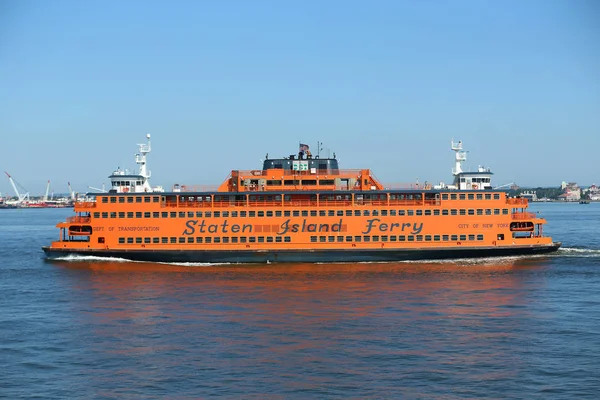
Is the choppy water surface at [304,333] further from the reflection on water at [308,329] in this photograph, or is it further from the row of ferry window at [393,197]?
the row of ferry window at [393,197]

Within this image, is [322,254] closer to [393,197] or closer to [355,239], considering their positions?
[355,239]

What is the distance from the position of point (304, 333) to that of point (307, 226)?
2246 cm

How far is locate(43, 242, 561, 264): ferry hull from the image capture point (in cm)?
5109

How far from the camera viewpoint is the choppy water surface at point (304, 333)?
2323 centimetres

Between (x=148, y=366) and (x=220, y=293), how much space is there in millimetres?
13530

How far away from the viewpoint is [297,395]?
22266 mm

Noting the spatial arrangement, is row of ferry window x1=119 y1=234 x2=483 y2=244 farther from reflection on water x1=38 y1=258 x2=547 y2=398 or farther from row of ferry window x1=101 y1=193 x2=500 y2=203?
reflection on water x1=38 y1=258 x2=547 y2=398

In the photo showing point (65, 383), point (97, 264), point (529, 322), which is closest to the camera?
point (65, 383)

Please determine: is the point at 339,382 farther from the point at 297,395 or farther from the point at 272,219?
the point at 272,219

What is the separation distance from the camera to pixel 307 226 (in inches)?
2041

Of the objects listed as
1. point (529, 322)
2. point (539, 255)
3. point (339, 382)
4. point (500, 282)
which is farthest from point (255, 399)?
point (539, 255)

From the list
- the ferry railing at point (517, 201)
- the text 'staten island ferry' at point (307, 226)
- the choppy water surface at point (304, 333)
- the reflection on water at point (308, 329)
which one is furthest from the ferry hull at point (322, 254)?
the reflection on water at point (308, 329)

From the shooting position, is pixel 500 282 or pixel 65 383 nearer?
pixel 65 383

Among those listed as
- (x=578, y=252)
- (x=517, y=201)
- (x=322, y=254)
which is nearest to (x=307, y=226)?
(x=322, y=254)
